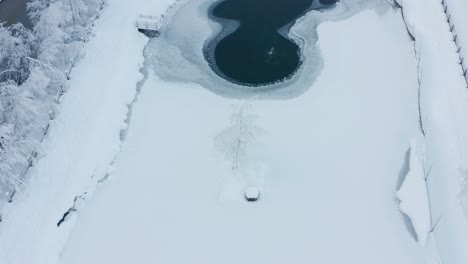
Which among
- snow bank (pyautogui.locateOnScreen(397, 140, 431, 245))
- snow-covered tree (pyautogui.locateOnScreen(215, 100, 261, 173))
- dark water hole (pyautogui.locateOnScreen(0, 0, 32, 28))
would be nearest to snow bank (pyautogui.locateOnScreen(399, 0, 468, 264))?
snow bank (pyautogui.locateOnScreen(397, 140, 431, 245))

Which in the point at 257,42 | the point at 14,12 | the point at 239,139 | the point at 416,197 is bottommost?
the point at 416,197

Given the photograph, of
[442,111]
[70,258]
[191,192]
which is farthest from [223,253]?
[442,111]

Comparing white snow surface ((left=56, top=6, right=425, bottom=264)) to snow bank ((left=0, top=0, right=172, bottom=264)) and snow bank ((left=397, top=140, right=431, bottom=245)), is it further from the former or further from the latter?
snow bank ((left=0, top=0, right=172, bottom=264))

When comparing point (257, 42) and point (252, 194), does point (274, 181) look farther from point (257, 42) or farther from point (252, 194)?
point (257, 42)

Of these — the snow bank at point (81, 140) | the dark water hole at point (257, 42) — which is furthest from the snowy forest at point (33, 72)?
Answer: the dark water hole at point (257, 42)

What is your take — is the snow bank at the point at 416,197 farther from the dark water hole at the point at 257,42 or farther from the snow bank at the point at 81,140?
the snow bank at the point at 81,140

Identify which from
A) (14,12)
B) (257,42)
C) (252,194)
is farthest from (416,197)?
(14,12)
